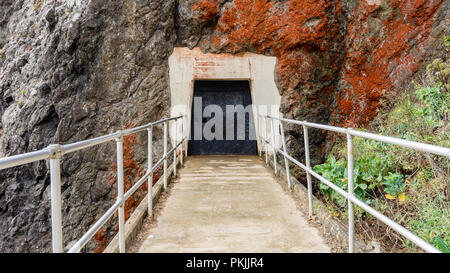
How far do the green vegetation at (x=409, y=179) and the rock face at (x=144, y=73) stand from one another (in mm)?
2716

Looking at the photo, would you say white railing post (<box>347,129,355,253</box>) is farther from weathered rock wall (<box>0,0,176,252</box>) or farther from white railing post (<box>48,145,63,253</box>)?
weathered rock wall (<box>0,0,176,252</box>)

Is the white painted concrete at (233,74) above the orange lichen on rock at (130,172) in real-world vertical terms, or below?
above

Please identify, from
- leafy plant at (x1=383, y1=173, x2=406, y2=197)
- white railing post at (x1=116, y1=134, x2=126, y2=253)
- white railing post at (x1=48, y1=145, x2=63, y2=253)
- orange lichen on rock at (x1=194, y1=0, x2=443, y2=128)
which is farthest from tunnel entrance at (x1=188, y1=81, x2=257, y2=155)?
white railing post at (x1=48, y1=145, x2=63, y2=253)

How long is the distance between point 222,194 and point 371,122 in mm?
5471

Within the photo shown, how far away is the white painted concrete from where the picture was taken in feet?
30.5

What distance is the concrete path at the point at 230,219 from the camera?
10.9 ft

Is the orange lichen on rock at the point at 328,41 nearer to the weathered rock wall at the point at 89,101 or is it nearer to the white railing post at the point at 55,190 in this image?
the weathered rock wall at the point at 89,101


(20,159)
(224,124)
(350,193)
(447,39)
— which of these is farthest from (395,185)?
(224,124)

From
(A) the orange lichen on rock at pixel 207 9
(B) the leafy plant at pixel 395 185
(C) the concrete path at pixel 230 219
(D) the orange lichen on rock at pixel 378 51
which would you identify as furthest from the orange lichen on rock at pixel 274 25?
(B) the leafy plant at pixel 395 185

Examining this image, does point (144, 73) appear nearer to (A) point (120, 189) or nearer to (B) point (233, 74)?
(B) point (233, 74)

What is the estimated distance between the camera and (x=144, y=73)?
30.7ft

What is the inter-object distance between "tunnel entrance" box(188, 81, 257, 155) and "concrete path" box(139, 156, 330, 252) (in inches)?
221

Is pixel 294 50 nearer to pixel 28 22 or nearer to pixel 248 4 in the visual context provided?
pixel 248 4

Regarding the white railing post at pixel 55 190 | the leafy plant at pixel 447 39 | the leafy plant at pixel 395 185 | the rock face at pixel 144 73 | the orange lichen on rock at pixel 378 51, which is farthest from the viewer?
the rock face at pixel 144 73
